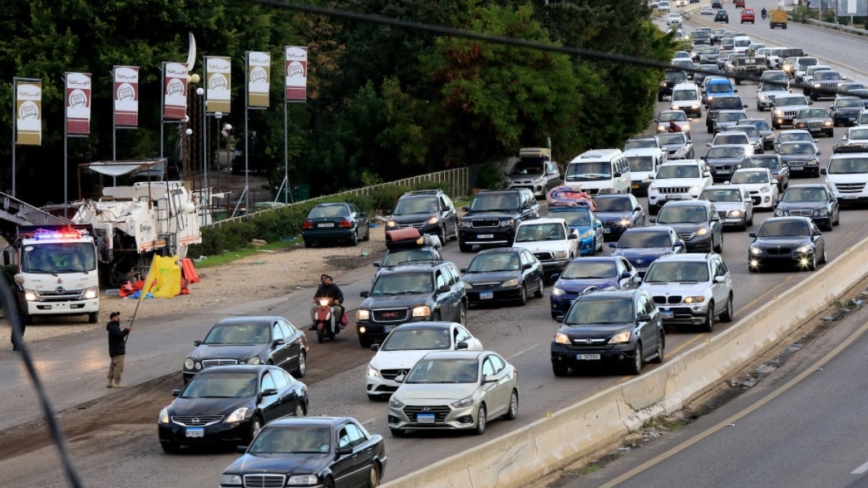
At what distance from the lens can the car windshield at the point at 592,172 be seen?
2093 inches

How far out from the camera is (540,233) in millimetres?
39844

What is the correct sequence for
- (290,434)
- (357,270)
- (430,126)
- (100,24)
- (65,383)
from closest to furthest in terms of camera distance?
(290,434), (65,383), (357,270), (100,24), (430,126)

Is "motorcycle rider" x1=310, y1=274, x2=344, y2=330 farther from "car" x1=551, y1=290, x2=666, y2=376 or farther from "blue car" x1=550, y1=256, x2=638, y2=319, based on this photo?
"car" x1=551, y1=290, x2=666, y2=376

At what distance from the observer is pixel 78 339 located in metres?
35.3

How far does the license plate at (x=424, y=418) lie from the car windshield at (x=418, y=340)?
12.6 feet

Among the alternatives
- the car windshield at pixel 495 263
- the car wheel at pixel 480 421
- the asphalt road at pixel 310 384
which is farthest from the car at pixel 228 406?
the car windshield at pixel 495 263

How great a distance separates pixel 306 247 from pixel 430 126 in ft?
59.8

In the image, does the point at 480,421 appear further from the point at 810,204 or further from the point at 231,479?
the point at 810,204

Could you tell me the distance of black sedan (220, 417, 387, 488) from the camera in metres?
17.8

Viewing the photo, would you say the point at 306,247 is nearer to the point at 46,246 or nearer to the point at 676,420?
the point at 46,246

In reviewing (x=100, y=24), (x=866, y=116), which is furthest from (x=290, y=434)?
(x=866, y=116)

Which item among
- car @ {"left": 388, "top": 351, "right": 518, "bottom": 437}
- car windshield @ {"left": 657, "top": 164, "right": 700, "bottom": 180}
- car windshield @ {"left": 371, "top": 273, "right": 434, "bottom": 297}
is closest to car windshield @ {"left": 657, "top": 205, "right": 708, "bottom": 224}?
car windshield @ {"left": 657, "top": 164, "right": 700, "bottom": 180}

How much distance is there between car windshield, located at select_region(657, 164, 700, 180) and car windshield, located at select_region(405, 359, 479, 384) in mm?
29633

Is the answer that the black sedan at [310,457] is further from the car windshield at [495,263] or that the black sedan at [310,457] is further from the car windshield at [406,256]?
the car windshield at [406,256]
